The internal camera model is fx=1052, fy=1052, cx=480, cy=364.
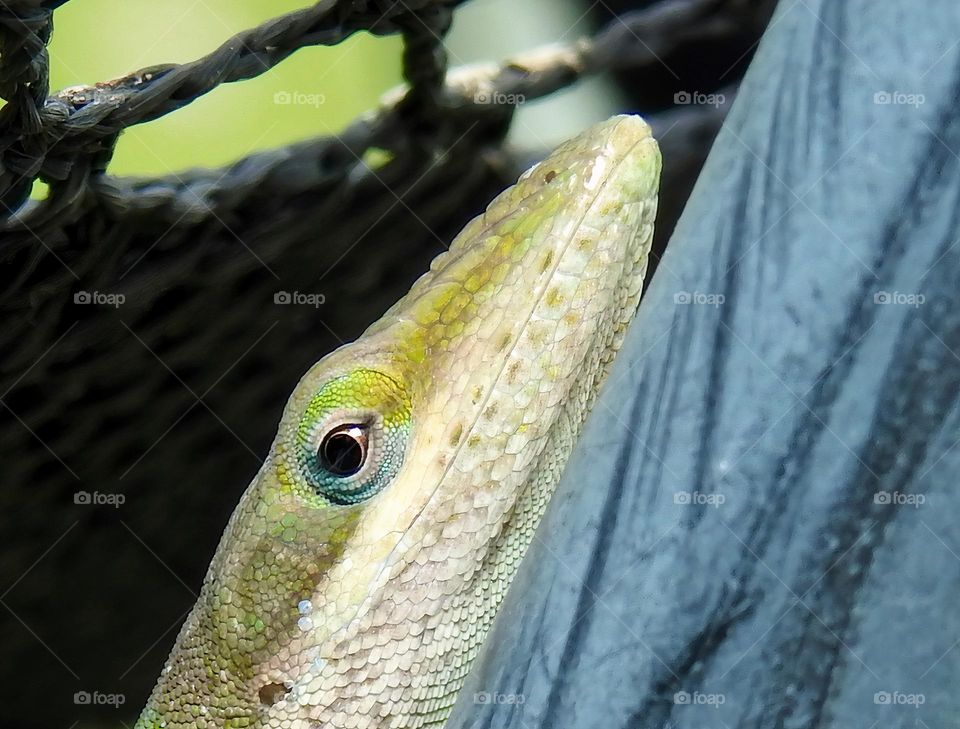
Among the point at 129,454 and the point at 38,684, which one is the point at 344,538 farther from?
the point at 38,684

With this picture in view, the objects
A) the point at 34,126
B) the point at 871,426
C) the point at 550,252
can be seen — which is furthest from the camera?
the point at 34,126

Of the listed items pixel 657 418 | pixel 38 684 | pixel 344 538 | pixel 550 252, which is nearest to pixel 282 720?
pixel 344 538

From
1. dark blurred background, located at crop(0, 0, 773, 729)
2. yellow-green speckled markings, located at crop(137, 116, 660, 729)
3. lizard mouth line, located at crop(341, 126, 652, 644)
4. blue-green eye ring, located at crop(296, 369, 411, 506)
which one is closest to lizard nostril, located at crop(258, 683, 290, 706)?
yellow-green speckled markings, located at crop(137, 116, 660, 729)

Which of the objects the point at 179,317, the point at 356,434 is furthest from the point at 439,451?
the point at 179,317

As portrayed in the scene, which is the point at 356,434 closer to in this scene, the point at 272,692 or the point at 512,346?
the point at 512,346

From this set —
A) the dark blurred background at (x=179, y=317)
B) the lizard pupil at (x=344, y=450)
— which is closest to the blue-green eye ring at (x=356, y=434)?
the lizard pupil at (x=344, y=450)

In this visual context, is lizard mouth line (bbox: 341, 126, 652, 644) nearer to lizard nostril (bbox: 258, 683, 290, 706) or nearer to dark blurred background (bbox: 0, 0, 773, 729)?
lizard nostril (bbox: 258, 683, 290, 706)

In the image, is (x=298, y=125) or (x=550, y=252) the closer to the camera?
(x=550, y=252)
